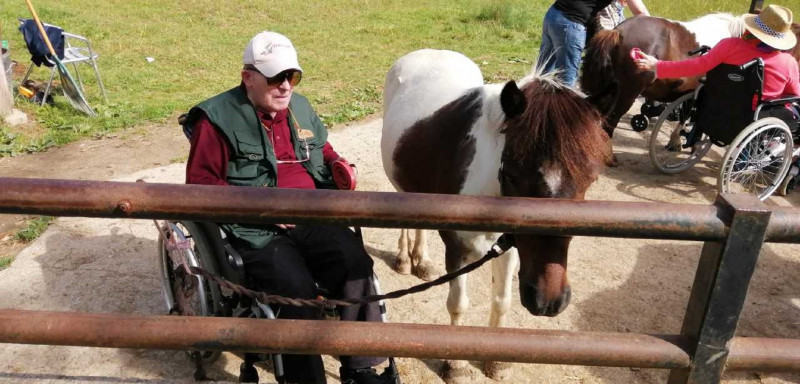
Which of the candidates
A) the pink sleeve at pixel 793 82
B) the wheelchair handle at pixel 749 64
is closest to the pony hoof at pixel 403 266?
the wheelchair handle at pixel 749 64

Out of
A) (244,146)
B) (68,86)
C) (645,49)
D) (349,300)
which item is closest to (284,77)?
(244,146)

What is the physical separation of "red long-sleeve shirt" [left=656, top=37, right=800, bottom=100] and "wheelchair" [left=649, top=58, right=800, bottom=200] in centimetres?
8

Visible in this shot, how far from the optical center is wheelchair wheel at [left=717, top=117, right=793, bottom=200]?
475 centimetres

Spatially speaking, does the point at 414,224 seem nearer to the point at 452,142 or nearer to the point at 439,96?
the point at 452,142

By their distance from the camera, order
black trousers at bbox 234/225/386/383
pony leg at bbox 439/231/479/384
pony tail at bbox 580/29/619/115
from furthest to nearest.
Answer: pony tail at bbox 580/29/619/115 < pony leg at bbox 439/231/479/384 < black trousers at bbox 234/225/386/383

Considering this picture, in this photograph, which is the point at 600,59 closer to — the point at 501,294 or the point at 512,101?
the point at 501,294

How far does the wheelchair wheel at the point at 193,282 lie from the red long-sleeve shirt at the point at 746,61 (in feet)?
13.1

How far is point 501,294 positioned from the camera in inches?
120

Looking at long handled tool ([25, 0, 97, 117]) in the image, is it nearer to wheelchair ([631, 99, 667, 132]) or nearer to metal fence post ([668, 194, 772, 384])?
wheelchair ([631, 99, 667, 132])

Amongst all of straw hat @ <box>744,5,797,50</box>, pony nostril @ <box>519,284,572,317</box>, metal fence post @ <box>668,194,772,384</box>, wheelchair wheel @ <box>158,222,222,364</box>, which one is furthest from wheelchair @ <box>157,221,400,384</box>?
straw hat @ <box>744,5,797,50</box>

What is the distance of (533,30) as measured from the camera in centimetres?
1192

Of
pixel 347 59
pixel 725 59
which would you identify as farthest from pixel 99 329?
pixel 347 59

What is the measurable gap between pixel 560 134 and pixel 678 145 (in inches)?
182

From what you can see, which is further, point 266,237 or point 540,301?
point 266,237
